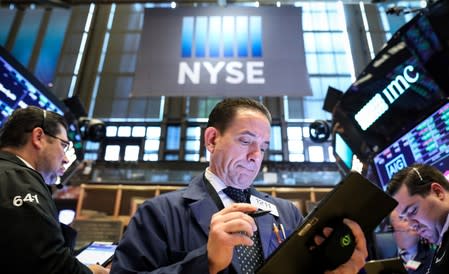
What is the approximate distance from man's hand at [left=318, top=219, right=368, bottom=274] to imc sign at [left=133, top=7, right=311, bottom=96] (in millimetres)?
2858

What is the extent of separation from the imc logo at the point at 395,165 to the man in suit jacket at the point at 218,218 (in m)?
2.02

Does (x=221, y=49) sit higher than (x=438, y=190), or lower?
higher

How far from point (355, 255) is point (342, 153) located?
3678 millimetres

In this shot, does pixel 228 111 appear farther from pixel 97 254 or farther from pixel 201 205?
pixel 97 254

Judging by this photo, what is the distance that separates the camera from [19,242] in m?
1.51

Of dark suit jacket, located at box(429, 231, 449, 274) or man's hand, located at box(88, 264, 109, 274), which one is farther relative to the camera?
dark suit jacket, located at box(429, 231, 449, 274)

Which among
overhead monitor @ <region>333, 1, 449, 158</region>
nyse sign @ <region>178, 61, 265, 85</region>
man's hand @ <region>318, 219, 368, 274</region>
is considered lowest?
man's hand @ <region>318, 219, 368, 274</region>

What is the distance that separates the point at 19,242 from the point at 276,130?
40.1ft

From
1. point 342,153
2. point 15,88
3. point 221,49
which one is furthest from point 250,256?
point 342,153

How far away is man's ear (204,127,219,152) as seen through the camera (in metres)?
1.65

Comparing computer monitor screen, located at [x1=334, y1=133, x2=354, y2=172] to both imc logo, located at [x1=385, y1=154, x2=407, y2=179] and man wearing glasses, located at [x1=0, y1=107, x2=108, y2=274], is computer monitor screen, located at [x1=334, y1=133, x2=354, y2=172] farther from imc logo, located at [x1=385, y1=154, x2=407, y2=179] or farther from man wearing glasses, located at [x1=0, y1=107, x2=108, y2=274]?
man wearing glasses, located at [x1=0, y1=107, x2=108, y2=274]

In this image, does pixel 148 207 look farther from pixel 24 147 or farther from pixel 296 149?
pixel 296 149

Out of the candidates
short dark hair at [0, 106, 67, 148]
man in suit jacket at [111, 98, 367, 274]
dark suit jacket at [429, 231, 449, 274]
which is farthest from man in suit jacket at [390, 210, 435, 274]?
short dark hair at [0, 106, 67, 148]

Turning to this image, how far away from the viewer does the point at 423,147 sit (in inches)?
116
